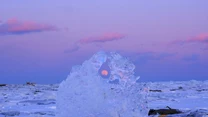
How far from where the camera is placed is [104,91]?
4.04 metres

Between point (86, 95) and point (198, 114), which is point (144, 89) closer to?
point (86, 95)

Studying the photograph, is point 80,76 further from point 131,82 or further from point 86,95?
point 131,82

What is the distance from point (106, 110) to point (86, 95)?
0.27 meters

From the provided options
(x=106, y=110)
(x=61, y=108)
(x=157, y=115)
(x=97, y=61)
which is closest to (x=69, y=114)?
(x=61, y=108)

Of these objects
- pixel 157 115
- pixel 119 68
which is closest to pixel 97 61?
pixel 119 68

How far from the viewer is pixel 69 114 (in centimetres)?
410

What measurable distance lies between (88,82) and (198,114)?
2037 millimetres

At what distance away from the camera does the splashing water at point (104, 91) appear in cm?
400

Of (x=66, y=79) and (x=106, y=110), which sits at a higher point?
(x=66, y=79)

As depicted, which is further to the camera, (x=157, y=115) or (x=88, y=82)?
(x=157, y=115)

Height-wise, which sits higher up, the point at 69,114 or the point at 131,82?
the point at 131,82

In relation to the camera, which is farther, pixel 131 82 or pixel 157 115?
pixel 157 115

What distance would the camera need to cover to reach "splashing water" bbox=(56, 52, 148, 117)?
400 cm

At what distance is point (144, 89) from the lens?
13.5 feet
